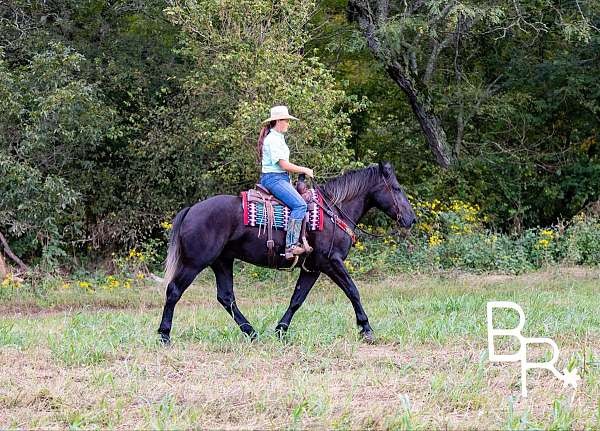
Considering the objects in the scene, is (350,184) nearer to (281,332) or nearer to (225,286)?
(225,286)

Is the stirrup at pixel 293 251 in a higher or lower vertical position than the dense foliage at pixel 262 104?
lower

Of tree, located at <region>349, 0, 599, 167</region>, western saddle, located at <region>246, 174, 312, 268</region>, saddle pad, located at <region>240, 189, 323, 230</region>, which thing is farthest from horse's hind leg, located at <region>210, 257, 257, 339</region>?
tree, located at <region>349, 0, 599, 167</region>

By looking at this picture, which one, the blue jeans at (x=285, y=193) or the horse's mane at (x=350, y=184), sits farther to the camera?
the horse's mane at (x=350, y=184)

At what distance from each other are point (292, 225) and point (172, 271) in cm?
139

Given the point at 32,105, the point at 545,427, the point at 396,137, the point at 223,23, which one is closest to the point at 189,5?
the point at 223,23

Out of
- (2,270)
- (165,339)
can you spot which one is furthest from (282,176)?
(2,270)

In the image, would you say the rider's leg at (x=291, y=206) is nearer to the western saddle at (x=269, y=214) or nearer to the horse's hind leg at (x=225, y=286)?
the western saddle at (x=269, y=214)

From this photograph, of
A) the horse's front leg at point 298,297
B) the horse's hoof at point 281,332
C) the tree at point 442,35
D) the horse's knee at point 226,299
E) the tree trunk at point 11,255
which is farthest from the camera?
the tree at point 442,35

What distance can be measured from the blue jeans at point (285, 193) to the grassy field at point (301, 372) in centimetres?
129

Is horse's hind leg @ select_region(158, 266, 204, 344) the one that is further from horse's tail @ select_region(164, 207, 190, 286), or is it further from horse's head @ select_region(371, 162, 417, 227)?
horse's head @ select_region(371, 162, 417, 227)

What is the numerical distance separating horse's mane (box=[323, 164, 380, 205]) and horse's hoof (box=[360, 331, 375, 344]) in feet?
5.06

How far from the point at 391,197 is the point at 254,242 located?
1.74 metres

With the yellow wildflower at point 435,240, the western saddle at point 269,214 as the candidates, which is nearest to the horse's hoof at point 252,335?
the western saddle at point 269,214

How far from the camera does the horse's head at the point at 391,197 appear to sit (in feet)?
31.4
